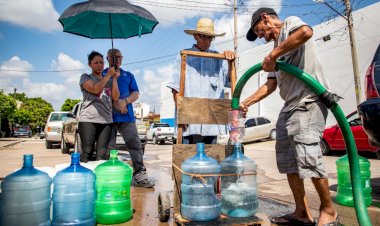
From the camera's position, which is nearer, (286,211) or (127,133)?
(286,211)

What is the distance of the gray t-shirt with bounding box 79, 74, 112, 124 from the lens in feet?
13.3

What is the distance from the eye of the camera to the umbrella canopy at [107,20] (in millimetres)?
4047

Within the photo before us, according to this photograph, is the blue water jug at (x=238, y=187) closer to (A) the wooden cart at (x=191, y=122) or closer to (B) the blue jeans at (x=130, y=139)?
(A) the wooden cart at (x=191, y=122)

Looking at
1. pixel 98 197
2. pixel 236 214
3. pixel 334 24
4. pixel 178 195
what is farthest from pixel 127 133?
pixel 334 24

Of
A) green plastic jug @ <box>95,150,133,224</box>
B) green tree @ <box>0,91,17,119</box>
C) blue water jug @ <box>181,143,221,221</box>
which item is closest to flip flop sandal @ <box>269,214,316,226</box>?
blue water jug @ <box>181,143,221,221</box>

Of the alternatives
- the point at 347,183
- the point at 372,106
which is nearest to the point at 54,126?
the point at 347,183

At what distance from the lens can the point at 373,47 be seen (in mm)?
15859

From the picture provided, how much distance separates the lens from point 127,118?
14.9 feet

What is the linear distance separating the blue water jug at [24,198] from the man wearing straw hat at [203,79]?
169cm

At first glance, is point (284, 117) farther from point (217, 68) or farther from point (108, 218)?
point (108, 218)

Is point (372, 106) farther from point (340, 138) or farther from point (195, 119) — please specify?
point (340, 138)

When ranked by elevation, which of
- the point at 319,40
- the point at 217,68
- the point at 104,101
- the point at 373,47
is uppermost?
the point at 319,40

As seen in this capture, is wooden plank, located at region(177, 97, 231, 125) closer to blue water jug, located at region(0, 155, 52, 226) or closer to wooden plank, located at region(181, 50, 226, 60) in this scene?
wooden plank, located at region(181, 50, 226, 60)

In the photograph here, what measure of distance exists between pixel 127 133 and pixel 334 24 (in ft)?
59.2
